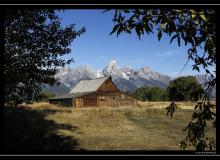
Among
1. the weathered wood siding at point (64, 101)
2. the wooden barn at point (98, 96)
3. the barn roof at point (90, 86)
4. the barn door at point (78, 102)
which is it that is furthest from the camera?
the barn roof at point (90, 86)

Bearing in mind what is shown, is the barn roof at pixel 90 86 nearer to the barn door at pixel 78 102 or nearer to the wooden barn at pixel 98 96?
the wooden barn at pixel 98 96

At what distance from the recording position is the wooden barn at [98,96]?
85.6 metres

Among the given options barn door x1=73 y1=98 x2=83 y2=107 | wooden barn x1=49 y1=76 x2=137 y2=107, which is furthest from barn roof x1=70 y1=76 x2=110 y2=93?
barn door x1=73 y1=98 x2=83 y2=107

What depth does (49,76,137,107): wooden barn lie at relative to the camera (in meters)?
85.6

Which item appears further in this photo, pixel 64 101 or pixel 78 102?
pixel 64 101

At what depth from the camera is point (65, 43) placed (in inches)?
535

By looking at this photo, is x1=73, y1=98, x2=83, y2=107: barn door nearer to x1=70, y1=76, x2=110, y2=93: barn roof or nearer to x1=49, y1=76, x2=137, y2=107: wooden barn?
x1=49, y1=76, x2=137, y2=107: wooden barn

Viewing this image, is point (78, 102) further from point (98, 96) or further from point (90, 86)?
point (90, 86)

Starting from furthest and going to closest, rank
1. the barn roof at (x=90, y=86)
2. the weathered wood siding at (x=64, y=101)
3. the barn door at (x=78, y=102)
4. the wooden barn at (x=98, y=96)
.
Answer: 1. the barn roof at (x=90, y=86)
2. the weathered wood siding at (x=64, y=101)
3. the wooden barn at (x=98, y=96)
4. the barn door at (x=78, y=102)

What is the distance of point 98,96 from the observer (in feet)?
285

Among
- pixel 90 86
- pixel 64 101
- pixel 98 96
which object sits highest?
pixel 90 86

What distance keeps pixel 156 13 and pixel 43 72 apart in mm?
9002

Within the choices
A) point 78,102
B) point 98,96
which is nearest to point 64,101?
point 78,102

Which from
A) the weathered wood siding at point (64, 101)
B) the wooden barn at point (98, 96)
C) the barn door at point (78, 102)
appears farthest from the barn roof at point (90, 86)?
the barn door at point (78, 102)
